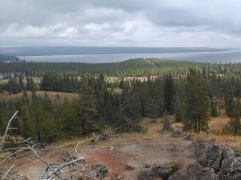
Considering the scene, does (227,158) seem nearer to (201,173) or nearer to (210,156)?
(210,156)

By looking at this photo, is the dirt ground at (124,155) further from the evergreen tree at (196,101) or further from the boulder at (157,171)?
the evergreen tree at (196,101)

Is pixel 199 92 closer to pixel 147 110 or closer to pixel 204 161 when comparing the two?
pixel 204 161

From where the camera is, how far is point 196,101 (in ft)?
122

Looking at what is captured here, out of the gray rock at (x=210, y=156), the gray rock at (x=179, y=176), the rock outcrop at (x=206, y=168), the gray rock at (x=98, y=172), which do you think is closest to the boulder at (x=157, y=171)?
the rock outcrop at (x=206, y=168)

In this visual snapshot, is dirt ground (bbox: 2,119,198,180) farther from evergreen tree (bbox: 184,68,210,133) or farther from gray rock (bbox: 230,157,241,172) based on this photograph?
evergreen tree (bbox: 184,68,210,133)

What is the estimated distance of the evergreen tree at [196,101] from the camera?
37.0m

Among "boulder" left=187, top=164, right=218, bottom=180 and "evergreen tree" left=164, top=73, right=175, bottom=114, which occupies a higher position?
"boulder" left=187, top=164, right=218, bottom=180

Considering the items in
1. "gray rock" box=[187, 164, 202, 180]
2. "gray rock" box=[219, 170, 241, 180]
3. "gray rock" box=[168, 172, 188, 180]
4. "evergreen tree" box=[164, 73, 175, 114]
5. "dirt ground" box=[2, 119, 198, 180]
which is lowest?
"evergreen tree" box=[164, 73, 175, 114]

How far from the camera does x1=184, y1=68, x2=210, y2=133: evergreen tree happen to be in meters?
37.0

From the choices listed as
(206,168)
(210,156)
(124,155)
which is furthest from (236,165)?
(124,155)

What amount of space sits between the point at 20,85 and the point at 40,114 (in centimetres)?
11241

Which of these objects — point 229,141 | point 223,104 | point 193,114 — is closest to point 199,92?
point 193,114

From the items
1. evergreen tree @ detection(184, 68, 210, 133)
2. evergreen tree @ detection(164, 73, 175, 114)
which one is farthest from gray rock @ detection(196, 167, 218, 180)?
evergreen tree @ detection(164, 73, 175, 114)

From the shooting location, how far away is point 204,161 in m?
14.8
